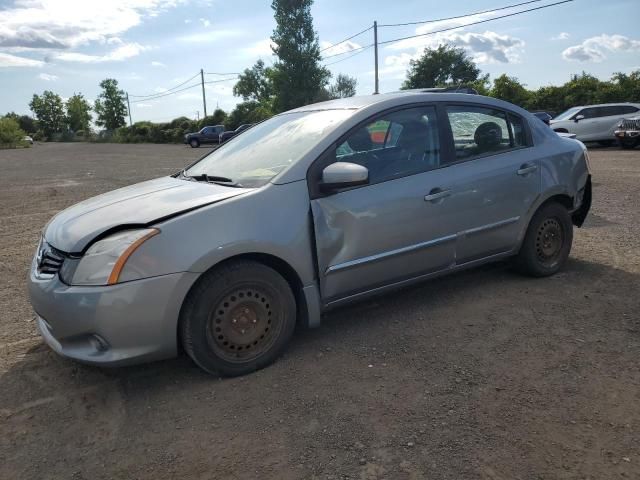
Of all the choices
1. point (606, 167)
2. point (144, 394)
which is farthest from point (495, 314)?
point (606, 167)

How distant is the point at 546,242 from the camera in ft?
15.3

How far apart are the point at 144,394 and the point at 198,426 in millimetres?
523

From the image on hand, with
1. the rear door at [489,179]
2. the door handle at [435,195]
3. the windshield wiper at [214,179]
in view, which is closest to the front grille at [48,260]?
the windshield wiper at [214,179]

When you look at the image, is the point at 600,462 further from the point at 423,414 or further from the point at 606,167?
the point at 606,167

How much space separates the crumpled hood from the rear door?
1.72 metres

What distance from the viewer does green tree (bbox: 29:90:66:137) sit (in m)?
101

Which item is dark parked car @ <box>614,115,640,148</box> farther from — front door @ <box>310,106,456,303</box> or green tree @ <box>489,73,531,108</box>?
front door @ <box>310,106,456,303</box>

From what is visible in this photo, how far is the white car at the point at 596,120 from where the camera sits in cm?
1866

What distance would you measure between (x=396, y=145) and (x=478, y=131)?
0.82m

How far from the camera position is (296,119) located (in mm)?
4145

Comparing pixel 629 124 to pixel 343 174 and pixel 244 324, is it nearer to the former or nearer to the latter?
pixel 343 174

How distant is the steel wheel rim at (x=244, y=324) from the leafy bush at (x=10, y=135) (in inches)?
2429

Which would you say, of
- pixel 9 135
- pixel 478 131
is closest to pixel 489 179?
pixel 478 131

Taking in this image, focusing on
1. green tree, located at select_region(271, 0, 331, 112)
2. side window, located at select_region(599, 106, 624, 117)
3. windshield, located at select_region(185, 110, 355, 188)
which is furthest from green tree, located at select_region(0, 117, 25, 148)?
windshield, located at select_region(185, 110, 355, 188)
